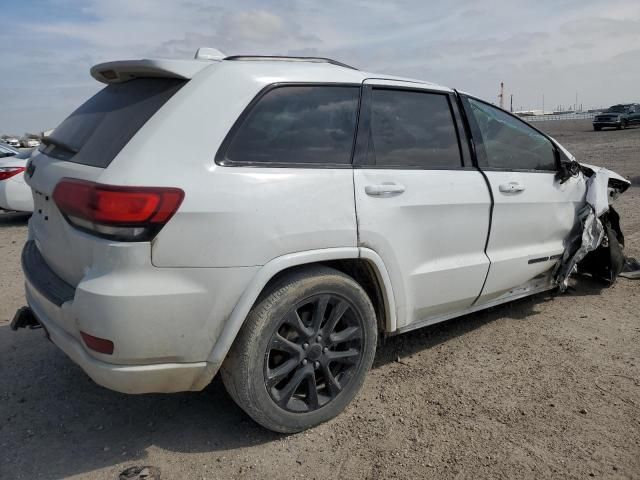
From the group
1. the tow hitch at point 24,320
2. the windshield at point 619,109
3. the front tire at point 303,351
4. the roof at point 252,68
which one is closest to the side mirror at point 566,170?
the roof at point 252,68

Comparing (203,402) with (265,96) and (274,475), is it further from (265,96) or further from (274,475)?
(265,96)

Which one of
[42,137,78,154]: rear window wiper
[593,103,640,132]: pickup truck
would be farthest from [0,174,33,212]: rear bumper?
[593,103,640,132]: pickup truck

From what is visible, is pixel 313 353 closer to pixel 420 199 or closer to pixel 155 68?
pixel 420 199

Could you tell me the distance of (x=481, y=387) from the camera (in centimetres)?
332

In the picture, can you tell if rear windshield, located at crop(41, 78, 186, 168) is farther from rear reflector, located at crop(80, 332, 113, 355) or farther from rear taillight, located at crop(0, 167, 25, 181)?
rear taillight, located at crop(0, 167, 25, 181)

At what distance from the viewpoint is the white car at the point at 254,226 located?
235cm

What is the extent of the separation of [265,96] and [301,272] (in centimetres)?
89

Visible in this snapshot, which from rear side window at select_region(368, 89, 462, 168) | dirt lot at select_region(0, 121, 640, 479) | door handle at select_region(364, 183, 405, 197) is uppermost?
rear side window at select_region(368, 89, 462, 168)

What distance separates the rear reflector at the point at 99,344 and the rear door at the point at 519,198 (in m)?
2.43

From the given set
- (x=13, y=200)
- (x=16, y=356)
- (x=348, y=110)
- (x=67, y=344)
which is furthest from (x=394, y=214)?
(x=13, y=200)

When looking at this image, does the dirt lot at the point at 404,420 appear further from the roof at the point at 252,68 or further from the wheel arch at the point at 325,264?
the roof at the point at 252,68

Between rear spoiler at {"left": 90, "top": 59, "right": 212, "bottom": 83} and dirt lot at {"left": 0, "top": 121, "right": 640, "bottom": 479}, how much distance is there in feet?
6.08

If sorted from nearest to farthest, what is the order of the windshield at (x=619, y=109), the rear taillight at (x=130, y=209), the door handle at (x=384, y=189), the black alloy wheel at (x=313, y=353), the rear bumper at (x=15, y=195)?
the rear taillight at (x=130, y=209)
the black alloy wheel at (x=313, y=353)
the door handle at (x=384, y=189)
the rear bumper at (x=15, y=195)
the windshield at (x=619, y=109)

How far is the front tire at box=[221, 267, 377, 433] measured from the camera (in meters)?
2.61
